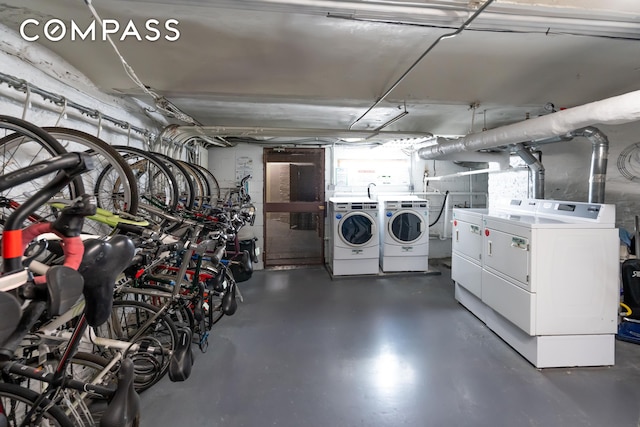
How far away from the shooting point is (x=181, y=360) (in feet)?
5.69

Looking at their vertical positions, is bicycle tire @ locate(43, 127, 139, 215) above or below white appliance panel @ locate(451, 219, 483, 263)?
above

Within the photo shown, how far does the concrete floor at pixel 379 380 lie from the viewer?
1830mm

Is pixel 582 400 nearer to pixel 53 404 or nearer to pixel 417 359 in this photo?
pixel 417 359

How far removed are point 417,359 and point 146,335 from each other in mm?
2041

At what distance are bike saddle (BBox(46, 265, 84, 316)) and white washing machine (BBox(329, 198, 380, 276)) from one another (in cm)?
414

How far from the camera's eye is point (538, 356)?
2328mm

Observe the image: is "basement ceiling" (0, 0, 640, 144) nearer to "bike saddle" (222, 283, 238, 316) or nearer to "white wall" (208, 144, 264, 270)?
"bike saddle" (222, 283, 238, 316)

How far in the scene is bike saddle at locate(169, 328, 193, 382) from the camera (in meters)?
1.71

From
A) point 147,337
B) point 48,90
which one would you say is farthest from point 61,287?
point 48,90

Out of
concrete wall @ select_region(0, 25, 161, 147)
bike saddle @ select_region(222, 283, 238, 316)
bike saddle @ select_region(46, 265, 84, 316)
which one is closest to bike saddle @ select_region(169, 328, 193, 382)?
bike saddle @ select_region(222, 283, 238, 316)

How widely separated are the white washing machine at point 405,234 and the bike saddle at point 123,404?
4.15 meters

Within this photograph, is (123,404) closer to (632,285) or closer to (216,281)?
(216,281)

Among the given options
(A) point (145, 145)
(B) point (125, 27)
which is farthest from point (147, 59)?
(A) point (145, 145)

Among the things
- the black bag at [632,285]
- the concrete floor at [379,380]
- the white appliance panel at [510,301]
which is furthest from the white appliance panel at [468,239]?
the black bag at [632,285]
